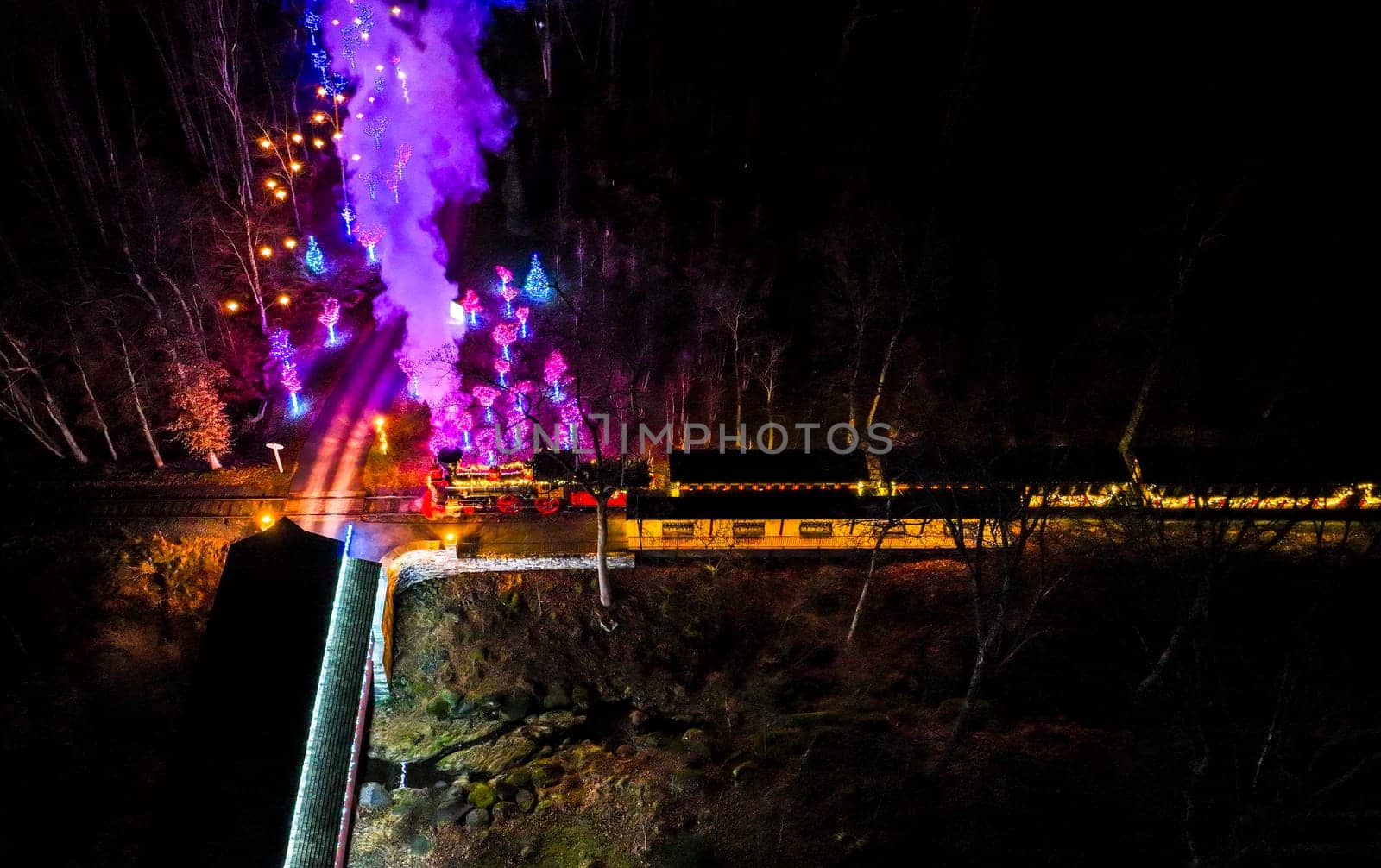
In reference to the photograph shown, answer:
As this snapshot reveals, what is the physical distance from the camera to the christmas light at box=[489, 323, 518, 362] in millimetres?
34688

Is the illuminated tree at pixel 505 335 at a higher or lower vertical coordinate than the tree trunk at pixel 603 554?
higher

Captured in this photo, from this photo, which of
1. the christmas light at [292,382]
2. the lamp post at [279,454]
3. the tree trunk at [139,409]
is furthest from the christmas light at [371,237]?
the lamp post at [279,454]

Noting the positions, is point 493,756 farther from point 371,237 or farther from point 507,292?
point 371,237

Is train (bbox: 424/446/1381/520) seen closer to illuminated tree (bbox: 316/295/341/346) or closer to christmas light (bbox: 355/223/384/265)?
illuminated tree (bbox: 316/295/341/346)

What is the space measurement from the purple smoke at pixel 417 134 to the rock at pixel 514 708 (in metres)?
14.6

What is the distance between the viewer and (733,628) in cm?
2677

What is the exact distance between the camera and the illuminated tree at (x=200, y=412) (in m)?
31.1

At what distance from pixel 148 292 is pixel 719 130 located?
3057cm

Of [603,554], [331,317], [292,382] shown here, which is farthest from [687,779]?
[331,317]

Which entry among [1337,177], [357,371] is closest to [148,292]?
[357,371]

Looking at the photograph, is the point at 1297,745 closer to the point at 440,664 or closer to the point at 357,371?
the point at 440,664

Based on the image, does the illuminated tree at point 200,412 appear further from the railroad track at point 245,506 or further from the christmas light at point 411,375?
the christmas light at point 411,375

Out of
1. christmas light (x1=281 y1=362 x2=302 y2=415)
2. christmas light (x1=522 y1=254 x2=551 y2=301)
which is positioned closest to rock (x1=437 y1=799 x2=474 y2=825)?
christmas light (x1=281 y1=362 x2=302 y2=415)

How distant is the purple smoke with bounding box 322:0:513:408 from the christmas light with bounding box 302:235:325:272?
2940mm
